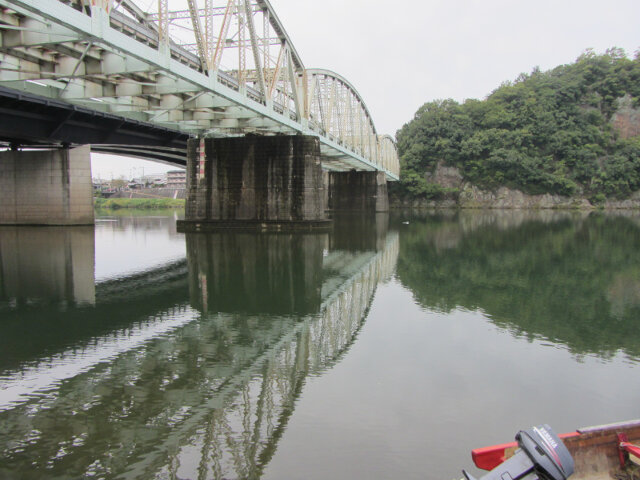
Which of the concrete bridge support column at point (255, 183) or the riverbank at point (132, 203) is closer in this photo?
the concrete bridge support column at point (255, 183)

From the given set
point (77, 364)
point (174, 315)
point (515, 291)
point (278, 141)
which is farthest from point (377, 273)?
point (278, 141)

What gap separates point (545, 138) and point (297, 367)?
89.6 metres

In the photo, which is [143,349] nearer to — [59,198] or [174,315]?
[174,315]

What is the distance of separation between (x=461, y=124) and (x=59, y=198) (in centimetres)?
7344

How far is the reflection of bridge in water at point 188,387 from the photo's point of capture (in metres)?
5.11

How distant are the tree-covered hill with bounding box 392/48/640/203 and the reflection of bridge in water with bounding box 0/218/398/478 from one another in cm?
7942

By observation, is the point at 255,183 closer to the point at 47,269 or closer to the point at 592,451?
the point at 47,269

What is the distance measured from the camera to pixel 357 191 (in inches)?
2975

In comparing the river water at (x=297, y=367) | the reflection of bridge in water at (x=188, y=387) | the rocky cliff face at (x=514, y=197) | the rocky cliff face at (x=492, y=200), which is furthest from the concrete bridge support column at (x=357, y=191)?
the reflection of bridge in water at (x=188, y=387)

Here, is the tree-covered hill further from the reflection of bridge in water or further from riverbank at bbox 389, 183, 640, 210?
the reflection of bridge in water

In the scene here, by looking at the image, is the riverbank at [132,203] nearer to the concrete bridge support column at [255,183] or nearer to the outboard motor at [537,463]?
the concrete bridge support column at [255,183]

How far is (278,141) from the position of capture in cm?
3188

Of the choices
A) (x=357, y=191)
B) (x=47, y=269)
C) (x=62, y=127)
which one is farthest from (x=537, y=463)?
(x=357, y=191)

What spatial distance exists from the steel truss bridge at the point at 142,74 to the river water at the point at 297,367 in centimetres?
655
